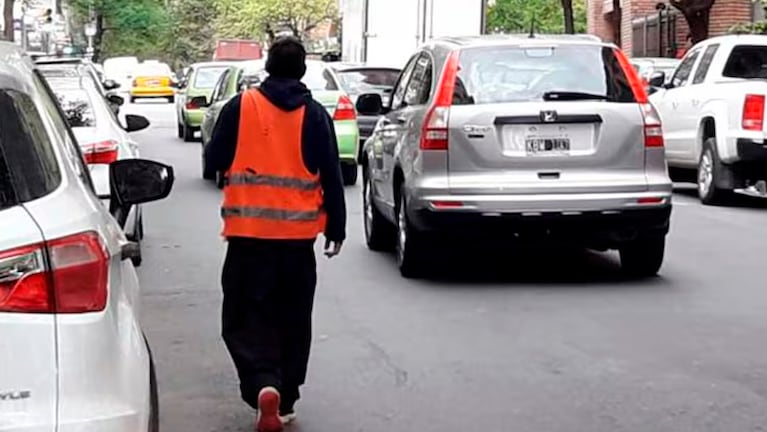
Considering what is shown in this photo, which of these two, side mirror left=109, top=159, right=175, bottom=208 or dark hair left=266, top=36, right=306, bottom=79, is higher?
dark hair left=266, top=36, right=306, bottom=79

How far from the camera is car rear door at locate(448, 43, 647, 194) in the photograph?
31.0 ft

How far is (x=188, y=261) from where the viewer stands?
11484 mm

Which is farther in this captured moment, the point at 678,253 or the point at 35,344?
the point at 678,253

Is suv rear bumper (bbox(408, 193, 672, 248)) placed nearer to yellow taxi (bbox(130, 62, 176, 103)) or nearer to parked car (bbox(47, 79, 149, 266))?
parked car (bbox(47, 79, 149, 266))

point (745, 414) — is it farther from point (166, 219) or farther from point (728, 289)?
point (166, 219)

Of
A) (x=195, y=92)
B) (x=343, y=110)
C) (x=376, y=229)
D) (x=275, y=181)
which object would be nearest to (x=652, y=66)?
(x=343, y=110)

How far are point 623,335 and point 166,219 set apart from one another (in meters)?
7.34

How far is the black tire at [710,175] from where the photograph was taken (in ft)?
50.5

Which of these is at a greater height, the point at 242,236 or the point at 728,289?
the point at 242,236

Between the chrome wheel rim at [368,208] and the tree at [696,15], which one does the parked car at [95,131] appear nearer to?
the chrome wheel rim at [368,208]

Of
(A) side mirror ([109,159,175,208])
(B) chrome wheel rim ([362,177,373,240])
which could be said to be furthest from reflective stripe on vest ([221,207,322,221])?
(B) chrome wheel rim ([362,177,373,240])

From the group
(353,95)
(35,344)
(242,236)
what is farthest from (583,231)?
(353,95)

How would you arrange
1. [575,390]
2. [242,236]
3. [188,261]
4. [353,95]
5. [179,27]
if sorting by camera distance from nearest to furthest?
[242,236] < [575,390] < [188,261] < [353,95] < [179,27]

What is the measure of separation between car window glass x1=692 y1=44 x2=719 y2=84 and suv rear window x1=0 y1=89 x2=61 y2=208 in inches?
538
